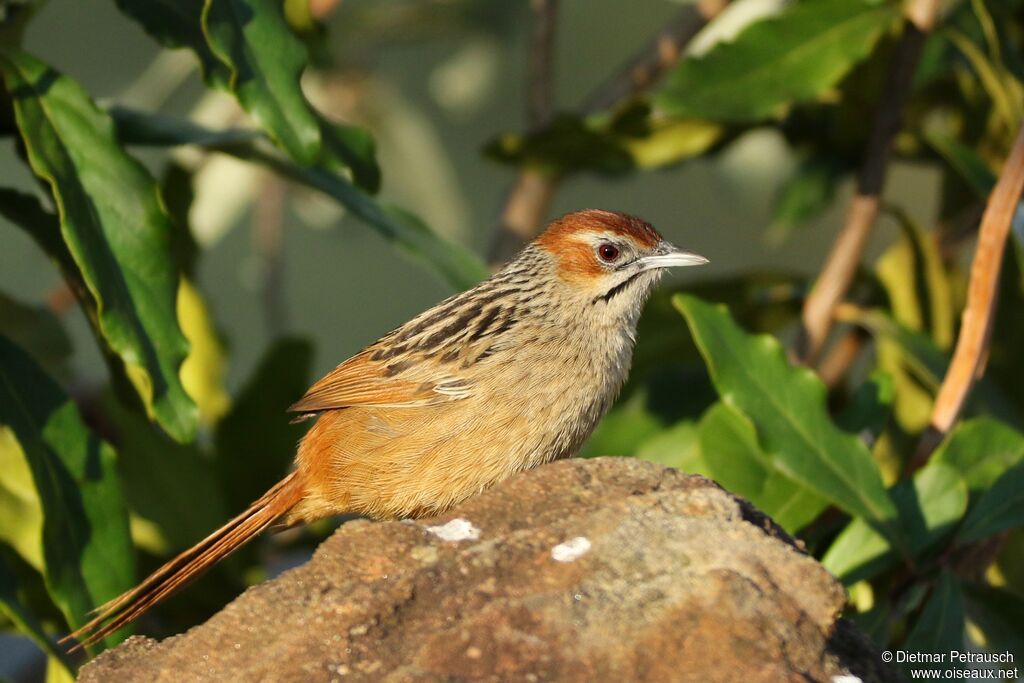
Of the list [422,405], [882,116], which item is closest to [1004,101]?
[882,116]

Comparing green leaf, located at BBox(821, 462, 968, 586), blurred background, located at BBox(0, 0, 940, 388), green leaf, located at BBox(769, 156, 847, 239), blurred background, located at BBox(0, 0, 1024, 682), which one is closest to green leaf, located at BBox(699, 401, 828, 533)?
blurred background, located at BBox(0, 0, 1024, 682)

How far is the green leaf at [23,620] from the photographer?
3.33m

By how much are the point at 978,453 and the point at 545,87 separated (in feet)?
7.84

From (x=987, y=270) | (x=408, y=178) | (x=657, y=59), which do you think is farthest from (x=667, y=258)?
(x=408, y=178)

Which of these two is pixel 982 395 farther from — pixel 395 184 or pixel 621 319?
pixel 395 184

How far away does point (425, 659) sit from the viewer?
228cm

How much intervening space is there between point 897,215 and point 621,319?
58.0 inches

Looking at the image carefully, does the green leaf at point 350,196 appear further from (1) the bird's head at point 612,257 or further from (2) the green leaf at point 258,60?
(2) the green leaf at point 258,60

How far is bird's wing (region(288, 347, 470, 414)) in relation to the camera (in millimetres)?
3693

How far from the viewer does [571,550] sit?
2451mm

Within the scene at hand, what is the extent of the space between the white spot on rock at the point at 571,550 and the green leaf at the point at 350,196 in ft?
5.98

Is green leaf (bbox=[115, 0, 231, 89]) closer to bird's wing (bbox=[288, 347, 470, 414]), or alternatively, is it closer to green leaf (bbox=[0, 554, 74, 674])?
bird's wing (bbox=[288, 347, 470, 414])

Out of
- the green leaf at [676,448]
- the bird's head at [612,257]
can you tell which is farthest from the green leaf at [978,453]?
the bird's head at [612,257]

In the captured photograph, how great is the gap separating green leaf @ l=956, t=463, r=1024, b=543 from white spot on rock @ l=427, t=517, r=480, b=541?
1582 millimetres
